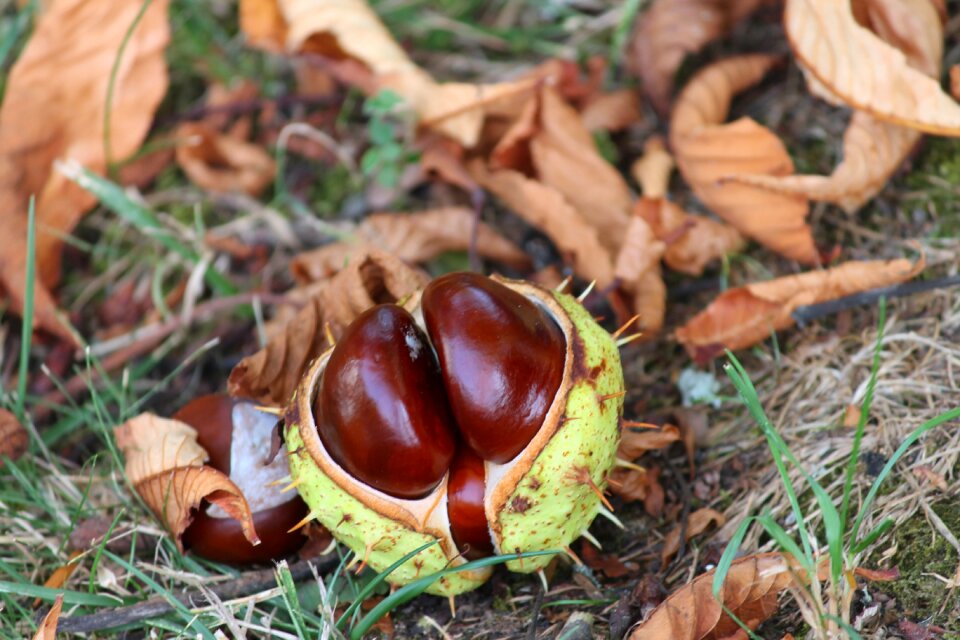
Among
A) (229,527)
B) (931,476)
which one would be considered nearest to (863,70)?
(931,476)

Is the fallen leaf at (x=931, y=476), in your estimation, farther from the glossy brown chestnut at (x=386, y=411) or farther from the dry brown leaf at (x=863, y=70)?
the glossy brown chestnut at (x=386, y=411)

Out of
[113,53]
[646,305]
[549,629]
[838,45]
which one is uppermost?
[113,53]

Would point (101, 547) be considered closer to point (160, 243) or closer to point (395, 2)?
point (160, 243)

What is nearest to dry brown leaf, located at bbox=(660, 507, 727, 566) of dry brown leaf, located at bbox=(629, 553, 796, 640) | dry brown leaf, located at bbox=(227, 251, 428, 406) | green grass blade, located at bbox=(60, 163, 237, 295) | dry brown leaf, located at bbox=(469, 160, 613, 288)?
dry brown leaf, located at bbox=(629, 553, 796, 640)

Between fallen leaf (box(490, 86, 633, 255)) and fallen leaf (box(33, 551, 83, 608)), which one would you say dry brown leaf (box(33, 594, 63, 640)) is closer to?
fallen leaf (box(33, 551, 83, 608))

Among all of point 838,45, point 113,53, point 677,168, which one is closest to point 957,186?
point 838,45

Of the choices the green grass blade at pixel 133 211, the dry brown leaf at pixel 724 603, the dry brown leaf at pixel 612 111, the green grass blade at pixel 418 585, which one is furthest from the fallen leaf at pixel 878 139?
the green grass blade at pixel 133 211
